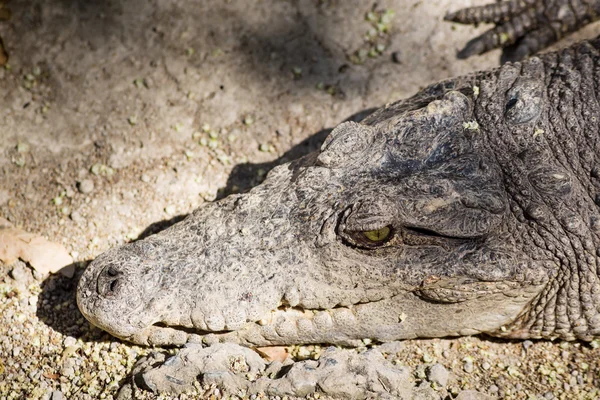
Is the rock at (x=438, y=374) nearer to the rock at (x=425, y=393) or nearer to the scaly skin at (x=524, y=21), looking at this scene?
the rock at (x=425, y=393)

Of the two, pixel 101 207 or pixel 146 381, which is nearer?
pixel 146 381

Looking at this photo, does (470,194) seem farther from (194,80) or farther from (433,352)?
(194,80)

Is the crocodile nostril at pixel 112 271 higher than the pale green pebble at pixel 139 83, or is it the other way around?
the pale green pebble at pixel 139 83

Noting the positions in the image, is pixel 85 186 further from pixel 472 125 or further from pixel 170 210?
pixel 472 125

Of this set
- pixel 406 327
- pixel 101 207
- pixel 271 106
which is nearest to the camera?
pixel 406 327

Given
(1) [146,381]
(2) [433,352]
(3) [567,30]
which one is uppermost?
(3) [567,30]

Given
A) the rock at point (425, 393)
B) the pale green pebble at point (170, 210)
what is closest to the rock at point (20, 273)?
the pale green pebble at point (170, 210)

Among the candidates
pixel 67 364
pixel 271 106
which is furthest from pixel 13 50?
pixel 67 364

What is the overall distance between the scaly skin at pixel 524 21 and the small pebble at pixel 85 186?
3.01 meters

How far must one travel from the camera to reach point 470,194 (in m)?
3.22

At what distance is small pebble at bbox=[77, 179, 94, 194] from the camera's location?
14.9 ft

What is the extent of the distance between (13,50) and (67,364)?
283 cm

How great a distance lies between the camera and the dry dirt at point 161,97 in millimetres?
4457

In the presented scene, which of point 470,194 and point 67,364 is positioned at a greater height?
point 470,194
